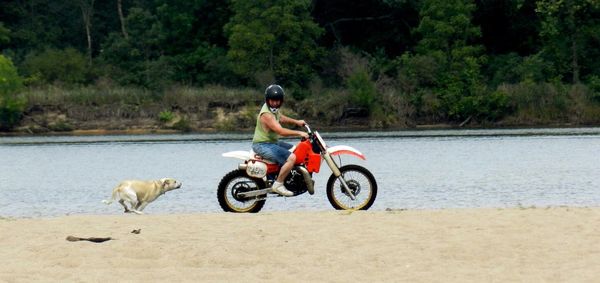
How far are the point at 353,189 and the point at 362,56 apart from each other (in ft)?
209

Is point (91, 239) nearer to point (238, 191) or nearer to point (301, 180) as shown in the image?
point (238, 191)

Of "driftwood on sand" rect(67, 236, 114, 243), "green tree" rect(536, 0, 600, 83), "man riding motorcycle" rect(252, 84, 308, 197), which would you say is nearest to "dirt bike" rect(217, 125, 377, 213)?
"man riding motorcycle" rect(252, 84, 308, 197)

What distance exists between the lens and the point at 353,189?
1708cm

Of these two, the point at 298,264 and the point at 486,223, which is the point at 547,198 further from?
the point at 298,264

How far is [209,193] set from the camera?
2692cm

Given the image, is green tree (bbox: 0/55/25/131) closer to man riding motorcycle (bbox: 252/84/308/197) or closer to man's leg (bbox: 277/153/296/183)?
man riding motorcycle (bbox: 252/84/308/197)

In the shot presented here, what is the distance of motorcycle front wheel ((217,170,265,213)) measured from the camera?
56.1ft

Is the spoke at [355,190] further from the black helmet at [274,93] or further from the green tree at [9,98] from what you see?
the green tree at [9,98]

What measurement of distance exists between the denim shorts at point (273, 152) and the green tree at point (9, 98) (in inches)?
2386

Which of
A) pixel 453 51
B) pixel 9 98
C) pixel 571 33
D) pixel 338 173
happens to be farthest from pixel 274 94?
pixel 9 98

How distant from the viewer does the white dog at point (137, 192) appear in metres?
18.4

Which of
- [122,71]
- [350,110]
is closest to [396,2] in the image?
[350,110]

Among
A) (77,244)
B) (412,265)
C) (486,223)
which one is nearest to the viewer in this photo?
(412,265)

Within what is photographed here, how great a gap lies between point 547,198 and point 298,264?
39.7 feet
